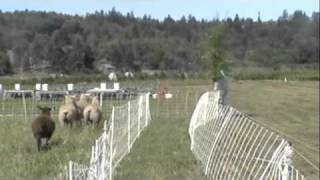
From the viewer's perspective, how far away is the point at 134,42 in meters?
137

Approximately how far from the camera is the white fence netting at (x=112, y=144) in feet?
32.5

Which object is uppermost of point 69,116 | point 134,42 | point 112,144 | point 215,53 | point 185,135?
point 134,42

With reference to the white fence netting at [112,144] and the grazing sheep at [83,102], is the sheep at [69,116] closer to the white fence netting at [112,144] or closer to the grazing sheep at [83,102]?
the grazing sheep at [83,102]

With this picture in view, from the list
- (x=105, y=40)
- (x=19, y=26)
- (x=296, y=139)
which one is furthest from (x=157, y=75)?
(x=296, y=139)

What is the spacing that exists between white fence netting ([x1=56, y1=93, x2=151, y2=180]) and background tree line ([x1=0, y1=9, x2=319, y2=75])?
154 feet

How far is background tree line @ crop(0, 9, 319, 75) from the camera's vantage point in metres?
93.1

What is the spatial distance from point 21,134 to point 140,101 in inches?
198

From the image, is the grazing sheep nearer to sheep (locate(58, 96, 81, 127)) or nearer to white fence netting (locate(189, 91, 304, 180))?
sheep (locate(58, 96, 81, 127))

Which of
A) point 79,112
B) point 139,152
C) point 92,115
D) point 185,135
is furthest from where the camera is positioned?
point 79,112

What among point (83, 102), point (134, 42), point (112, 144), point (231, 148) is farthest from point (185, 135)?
point (134, 42)

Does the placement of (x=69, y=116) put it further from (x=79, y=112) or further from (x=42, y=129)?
(x=42, y=129)

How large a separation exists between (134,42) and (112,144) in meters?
124

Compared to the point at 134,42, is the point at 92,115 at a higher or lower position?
lower

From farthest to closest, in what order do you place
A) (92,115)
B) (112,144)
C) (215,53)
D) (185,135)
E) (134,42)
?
(134,42), (215,53), (92,115), (185,135), (112,144)
